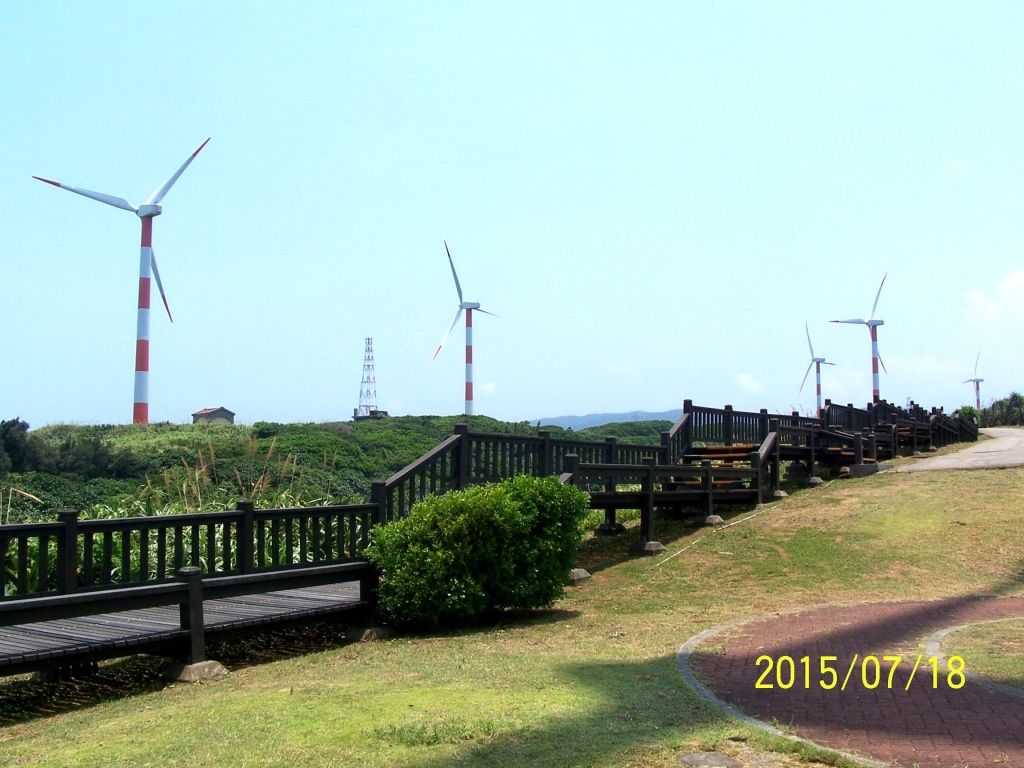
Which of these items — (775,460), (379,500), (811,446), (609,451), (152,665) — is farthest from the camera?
(811,446)

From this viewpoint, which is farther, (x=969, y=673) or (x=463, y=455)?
(x=463, y=455)

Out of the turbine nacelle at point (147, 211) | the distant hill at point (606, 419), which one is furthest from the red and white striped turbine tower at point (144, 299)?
the distant hill at point (606, 419)

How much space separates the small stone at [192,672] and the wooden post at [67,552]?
996mm

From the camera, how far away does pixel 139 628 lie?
7453 millimetres

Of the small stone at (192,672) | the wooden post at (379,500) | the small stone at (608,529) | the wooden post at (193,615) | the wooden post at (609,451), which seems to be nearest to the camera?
the small stone at (192,672)

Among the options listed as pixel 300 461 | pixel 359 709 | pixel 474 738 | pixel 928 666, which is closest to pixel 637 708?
pixel 474 738

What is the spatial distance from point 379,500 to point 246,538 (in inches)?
63.1

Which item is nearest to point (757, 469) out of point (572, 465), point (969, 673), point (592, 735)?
point (572, 465)

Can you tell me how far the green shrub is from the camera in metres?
8.80

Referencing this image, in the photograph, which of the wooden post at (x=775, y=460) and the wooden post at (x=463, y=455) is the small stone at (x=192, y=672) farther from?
the wooden post at (x=775, y=460)

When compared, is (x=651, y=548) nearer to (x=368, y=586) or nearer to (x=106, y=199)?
(x=368, y=586)

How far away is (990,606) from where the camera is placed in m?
9.36

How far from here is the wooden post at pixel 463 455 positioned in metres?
11.7

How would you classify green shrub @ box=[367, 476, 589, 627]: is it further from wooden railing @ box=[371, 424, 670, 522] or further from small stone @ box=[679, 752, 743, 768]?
small stone @ box=[679, 752, 743, 768]
